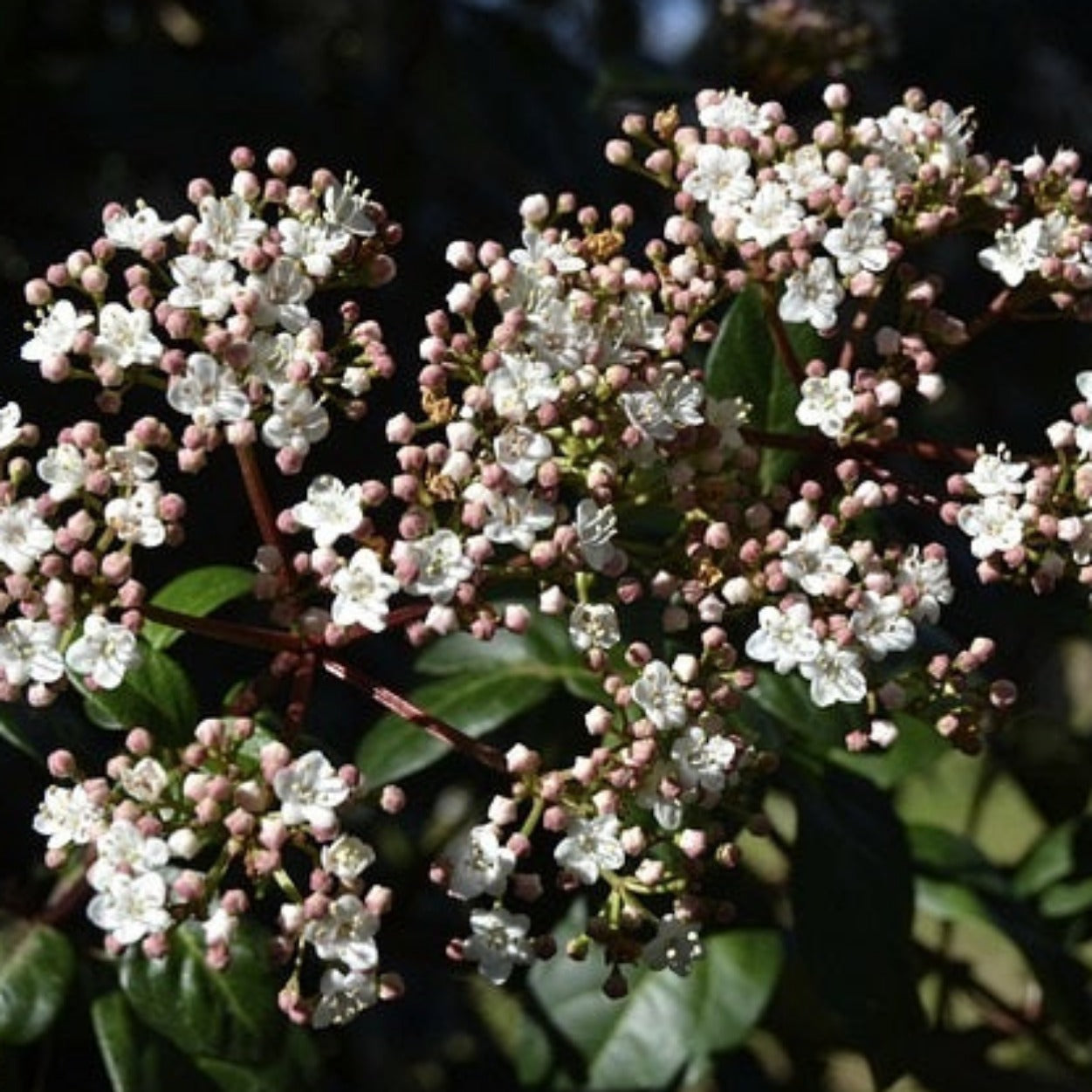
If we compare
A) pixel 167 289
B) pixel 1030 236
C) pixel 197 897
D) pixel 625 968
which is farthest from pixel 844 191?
pixel 625 968

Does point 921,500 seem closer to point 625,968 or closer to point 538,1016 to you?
point 625,968

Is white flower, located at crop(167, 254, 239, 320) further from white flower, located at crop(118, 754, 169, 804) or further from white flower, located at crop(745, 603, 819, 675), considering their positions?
white flower, located at crop(745, 603, 819, 675)

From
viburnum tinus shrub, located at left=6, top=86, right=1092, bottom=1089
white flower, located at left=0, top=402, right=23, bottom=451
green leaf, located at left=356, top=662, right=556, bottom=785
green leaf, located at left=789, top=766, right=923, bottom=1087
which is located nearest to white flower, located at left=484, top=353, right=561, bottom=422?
viburnum tinus shrub, located at left=6, top=86, right=1092, bottom=1089

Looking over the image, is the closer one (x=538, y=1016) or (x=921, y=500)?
(x=921, y=500)

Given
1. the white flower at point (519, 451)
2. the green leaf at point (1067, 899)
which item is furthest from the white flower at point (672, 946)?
the green leaf at point (1067, 899)

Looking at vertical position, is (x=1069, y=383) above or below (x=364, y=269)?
above

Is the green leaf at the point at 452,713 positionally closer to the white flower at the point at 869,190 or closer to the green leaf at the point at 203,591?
the green leaf at the point at 203,591
